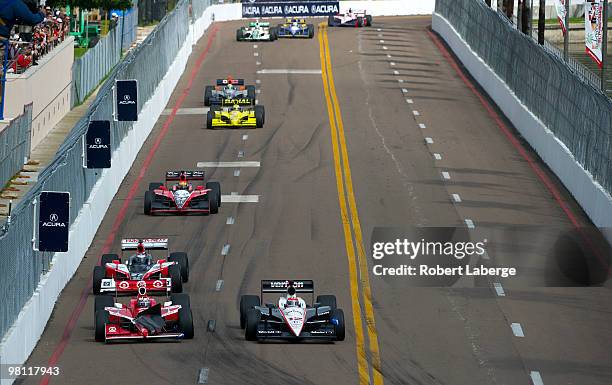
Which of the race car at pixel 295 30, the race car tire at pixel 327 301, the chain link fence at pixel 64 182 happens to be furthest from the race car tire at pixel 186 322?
the race car at pixel 295 30

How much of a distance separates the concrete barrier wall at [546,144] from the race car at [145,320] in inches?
495

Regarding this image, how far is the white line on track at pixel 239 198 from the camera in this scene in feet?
142

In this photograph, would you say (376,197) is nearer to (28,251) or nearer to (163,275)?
(163,275)

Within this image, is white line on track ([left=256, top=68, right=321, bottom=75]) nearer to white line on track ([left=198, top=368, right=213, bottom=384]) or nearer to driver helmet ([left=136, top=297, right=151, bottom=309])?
driver helmet ([left=136, top=297, right=151, bottom=309])

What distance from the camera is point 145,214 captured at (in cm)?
4178

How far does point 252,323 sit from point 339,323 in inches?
62.4

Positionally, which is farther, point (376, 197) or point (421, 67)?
point (421, 67)

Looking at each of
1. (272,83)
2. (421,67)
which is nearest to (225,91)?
(272,83)

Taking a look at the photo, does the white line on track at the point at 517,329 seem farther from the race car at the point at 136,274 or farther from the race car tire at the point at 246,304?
the race car at the point at 136,274

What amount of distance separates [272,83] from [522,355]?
37.5 metres

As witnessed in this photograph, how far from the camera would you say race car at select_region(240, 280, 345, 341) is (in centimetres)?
2969

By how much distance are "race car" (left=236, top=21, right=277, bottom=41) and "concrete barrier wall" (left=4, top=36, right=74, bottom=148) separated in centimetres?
1535

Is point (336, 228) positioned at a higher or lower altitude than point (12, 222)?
lower

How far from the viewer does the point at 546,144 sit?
48469 millimetres
